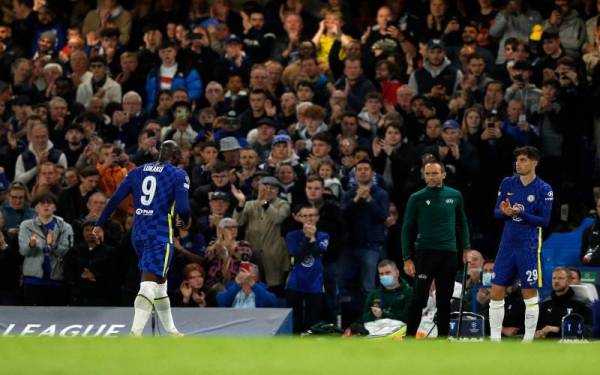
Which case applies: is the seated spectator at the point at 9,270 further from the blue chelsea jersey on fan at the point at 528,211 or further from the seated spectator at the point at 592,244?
the seated spectator at the point at 592,244

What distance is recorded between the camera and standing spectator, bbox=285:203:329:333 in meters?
16.9

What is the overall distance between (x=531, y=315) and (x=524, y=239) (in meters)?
0.82

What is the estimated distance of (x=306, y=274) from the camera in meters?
16.9

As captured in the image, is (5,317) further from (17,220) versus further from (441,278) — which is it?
(441,278)

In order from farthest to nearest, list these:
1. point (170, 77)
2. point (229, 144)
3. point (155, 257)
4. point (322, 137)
→ point (170, 77) < point (229, 144) < point (322, 137) < point (155, 257)

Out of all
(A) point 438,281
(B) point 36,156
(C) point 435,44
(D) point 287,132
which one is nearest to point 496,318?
(A) point 438,281

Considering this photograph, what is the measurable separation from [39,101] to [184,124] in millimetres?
3193

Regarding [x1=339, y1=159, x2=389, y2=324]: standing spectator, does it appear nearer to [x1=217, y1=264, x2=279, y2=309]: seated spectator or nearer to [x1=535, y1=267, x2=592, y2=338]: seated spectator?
[x1=217, y1=264, x2=279, y2=309]: seated spectator

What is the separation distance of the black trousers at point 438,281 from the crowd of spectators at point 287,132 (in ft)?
3.23

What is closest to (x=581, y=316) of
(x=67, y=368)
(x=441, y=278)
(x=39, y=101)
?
(x=441, y=278)

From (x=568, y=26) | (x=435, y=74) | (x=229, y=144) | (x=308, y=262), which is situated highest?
(x=568, y=26)

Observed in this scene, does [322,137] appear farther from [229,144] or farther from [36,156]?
[36,156]

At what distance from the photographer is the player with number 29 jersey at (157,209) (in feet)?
47.9

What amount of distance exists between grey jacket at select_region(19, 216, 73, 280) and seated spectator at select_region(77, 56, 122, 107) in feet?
14.0
